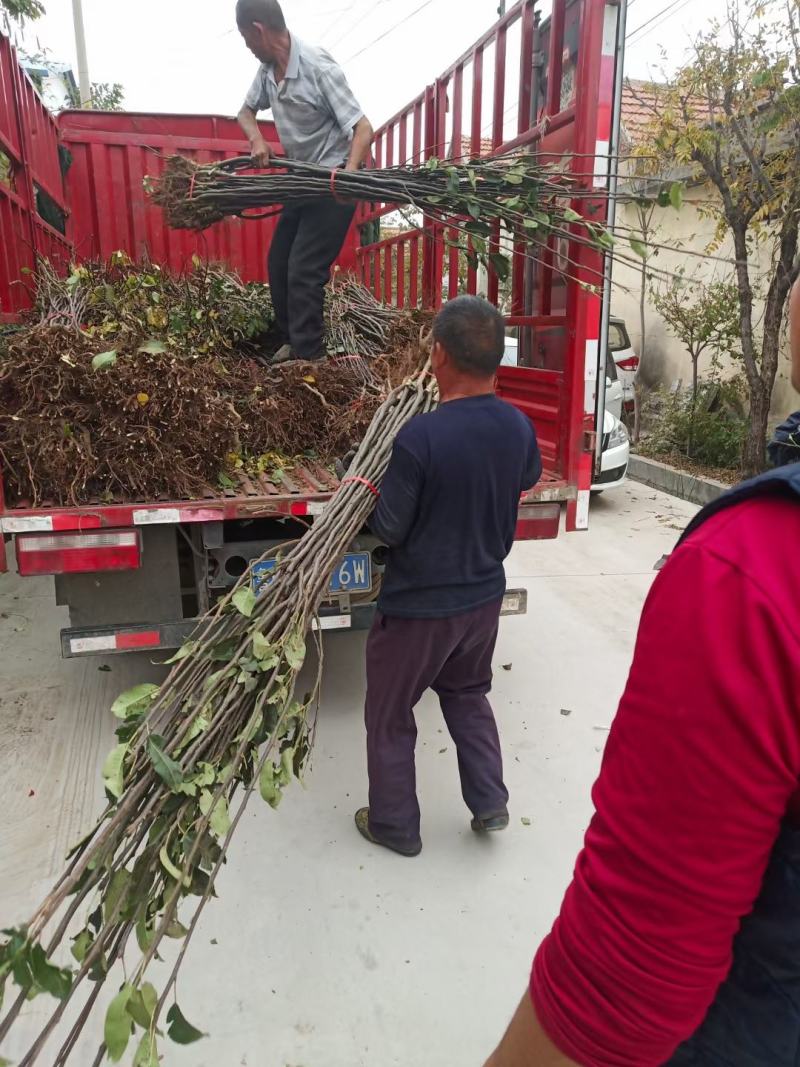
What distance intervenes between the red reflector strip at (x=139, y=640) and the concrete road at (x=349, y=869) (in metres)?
0.52

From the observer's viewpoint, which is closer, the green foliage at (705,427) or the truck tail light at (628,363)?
the green foliage at (705,427)

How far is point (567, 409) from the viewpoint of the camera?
336 centimetres

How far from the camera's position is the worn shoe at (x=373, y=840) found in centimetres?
268

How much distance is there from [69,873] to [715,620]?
1.27 meters

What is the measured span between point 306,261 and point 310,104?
2.43 ft

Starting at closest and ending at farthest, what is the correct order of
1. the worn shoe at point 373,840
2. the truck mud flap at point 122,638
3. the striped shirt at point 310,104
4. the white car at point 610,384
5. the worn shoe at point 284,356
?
the worn shoe at point 373,840, the truck mud flap at point 122,638, the striped shirt at point 310,104, the worn shoe at point 284,356, the white car at point 610,384

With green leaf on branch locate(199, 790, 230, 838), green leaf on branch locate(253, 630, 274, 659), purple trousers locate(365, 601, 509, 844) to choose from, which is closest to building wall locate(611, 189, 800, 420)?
purple trousers locate(365, 601, 509, 844)

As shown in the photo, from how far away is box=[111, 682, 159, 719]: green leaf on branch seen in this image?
1805 millimetres

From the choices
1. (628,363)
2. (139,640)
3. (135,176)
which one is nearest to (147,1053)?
(139,640)

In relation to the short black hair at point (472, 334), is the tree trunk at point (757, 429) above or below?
below

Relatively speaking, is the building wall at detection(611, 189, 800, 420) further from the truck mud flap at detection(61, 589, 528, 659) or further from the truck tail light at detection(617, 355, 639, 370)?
the truck mud flap at detection(61, 589, 528, 659)

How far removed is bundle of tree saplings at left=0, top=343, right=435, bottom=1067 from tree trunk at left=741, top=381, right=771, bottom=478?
6201 mm

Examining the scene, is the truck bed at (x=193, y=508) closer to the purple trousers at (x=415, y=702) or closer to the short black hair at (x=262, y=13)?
the purple trousers at (x=415, y=702)

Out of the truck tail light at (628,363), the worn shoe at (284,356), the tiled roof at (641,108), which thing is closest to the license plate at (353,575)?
the worn shoe at (284,356)
